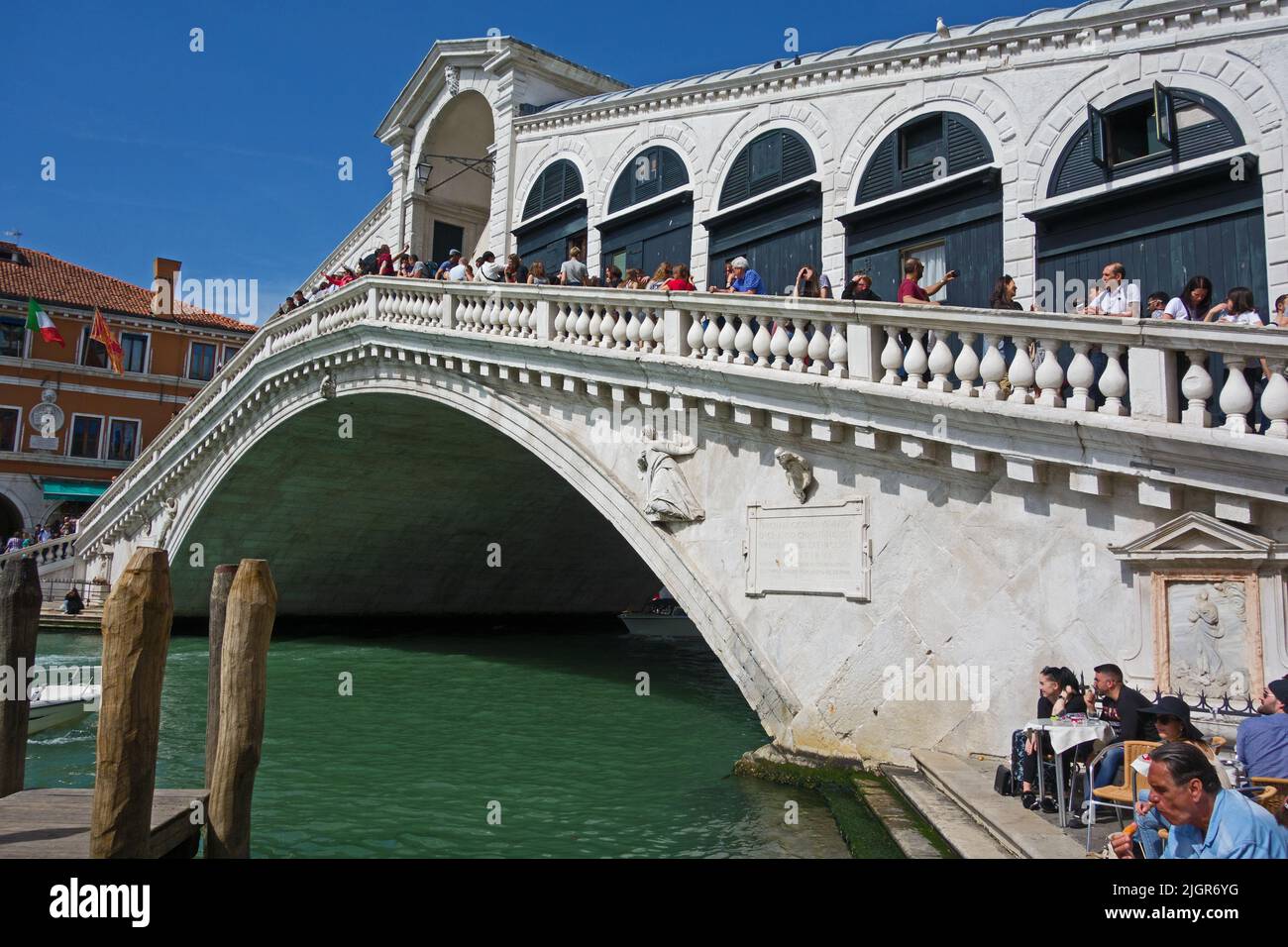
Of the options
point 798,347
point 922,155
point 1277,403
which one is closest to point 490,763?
point 798,347

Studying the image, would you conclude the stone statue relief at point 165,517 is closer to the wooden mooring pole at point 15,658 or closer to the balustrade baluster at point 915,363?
the wooden mooring pole at point 15,658

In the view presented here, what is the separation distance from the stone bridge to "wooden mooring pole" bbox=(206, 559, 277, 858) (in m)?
4.46

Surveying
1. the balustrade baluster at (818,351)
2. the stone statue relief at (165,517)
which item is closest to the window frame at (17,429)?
the stone statue relief at (165,517)

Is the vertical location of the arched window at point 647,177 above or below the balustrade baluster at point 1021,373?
above

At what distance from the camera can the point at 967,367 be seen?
23.2 ft

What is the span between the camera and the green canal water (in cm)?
721

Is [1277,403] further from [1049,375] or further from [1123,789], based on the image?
[1123,789]

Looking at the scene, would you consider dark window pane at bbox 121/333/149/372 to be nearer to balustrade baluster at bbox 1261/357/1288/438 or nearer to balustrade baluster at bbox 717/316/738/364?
balustrade baluster at bbox 717/316/738/364

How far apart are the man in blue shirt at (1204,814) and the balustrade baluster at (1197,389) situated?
302 cm

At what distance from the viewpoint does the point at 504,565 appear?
Result: 2561 cm

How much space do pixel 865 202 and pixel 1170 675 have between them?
21.2 ft

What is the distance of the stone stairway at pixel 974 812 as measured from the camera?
5.21 m

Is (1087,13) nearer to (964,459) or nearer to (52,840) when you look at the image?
(964,459)
